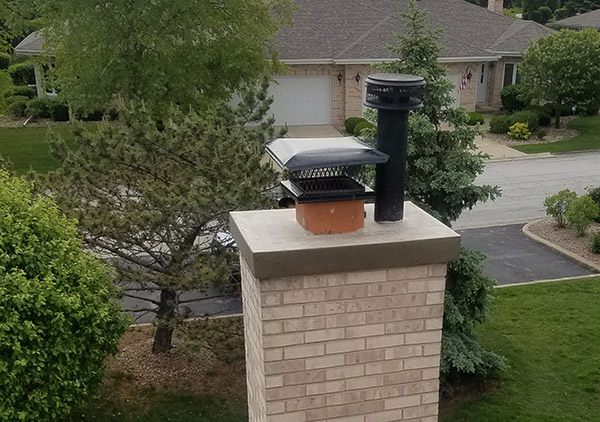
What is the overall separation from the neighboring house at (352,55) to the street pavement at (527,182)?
6533 mm

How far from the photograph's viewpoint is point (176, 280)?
902 cm

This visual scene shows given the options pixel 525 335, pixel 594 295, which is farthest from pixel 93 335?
pixel 594 295

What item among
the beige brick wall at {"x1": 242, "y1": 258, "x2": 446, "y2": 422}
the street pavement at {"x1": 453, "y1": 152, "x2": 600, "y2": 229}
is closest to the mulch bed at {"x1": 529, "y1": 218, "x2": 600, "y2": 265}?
the street pavement at {"x1": 453, "y1": 152, "x2": 600, "y2": 229}

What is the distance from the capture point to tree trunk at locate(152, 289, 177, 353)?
31.0 ft

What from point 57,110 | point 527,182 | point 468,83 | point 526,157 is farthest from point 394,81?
point 57,110

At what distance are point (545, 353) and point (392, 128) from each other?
7872mm

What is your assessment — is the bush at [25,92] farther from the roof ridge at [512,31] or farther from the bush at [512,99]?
the bush at [512,99]

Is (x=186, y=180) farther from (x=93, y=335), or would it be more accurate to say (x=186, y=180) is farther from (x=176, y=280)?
(x=93, y=335)

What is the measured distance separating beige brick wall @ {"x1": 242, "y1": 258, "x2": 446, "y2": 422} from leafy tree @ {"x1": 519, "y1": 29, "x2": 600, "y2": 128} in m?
24.6

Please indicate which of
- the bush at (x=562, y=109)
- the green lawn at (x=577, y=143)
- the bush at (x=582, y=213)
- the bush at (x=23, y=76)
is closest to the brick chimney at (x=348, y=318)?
the bush at (x=582, y=213)

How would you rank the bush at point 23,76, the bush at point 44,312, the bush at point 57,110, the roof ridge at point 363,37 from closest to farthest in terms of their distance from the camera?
the bush at point 44,312 < the roof ridge at point 363,37 < the bush at point 57,110 < the bush at point 23,76

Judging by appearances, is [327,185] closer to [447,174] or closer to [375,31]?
[447,174]

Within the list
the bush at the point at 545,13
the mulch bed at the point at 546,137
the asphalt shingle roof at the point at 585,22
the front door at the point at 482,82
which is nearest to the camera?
the mulch bed at the point at 546,137

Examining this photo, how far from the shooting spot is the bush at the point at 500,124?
27.9 m
